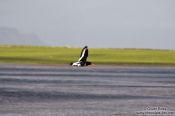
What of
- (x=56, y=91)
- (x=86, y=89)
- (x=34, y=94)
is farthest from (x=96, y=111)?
(x=86, y=89)

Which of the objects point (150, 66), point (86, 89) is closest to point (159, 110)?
point (86, 89)

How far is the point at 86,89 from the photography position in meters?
52.8

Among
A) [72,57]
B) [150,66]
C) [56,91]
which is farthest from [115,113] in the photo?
[72,57]

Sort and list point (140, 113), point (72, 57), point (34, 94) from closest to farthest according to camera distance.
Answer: point (140, 113)
point (34, 94)
point (72, 57)

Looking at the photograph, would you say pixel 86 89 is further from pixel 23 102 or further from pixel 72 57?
pixel 72 57

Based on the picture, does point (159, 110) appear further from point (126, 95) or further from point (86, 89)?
point (86, 89)

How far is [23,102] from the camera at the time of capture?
129 feet

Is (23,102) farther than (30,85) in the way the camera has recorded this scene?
No

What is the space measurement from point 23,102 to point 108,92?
37.2 feet

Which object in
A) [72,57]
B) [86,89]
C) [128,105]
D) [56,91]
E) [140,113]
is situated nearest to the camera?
[140,113]

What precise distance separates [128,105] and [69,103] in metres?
3.18

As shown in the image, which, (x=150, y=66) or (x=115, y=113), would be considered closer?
(x=115, y=113)

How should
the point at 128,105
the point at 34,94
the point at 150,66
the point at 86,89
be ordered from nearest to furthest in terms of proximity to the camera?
the point at 128,105
the point at 34,94
the point at 86,89
the point at 150,66

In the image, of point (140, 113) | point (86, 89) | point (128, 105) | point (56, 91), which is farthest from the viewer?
point (86, 89)
